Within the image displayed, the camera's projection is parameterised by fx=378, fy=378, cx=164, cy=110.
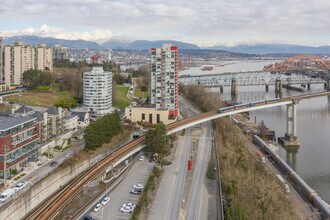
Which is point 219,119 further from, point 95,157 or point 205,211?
point 205,211

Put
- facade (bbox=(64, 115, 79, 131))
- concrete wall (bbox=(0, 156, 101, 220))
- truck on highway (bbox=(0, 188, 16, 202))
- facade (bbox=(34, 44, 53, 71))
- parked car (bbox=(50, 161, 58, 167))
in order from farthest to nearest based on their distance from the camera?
facade (bbox=(34, 44, 53, 71)), facade (bbox=(64, 115, 79, 131)), parked car (bbox=(50, 161, 58, 167)), truck on highway (bbox=(0, 188, 16, 202)), concrete wall (bbox=(0, 156, 101, 220))

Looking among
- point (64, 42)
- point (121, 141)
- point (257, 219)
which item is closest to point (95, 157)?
point (121, 141)

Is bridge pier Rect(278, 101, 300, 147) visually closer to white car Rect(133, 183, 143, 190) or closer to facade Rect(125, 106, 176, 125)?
facade Rect(125, 106, 176, 125)

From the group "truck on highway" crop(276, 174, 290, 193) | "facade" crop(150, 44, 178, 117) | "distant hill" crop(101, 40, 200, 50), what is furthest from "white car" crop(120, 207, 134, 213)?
"distant hill" crop(101, 40, 200, 50)

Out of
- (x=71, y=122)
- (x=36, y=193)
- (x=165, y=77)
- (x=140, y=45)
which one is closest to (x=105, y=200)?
(x=36, y=193)

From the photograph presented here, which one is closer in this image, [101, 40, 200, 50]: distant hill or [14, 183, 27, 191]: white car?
[14, 183, 27, 191]: white car

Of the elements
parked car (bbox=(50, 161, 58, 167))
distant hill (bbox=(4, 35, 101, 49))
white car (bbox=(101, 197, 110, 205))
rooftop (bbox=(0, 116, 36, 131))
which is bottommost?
white car (bbox=(101, 197, 110, 205))

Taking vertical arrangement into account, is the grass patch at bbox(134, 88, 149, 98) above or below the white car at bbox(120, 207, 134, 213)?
above
